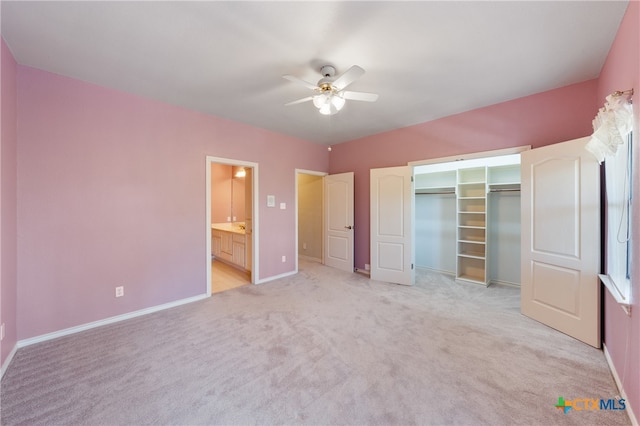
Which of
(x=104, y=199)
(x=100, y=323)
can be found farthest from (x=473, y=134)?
(x=100, y=323)

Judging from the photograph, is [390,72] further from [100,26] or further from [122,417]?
[122,417]

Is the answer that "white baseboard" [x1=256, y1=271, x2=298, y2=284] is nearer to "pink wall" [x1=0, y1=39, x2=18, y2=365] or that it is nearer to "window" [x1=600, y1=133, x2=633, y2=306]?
"pink wall" [x1=0, y1=39, x2=18, y2=365]

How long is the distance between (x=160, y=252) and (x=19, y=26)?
7.60 feet

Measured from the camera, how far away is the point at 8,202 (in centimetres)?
202

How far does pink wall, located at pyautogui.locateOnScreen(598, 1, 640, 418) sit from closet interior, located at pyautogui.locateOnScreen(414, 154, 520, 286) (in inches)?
74.9

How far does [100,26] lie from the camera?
1768 mm

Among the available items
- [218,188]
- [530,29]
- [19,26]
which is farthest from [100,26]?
[218,188]

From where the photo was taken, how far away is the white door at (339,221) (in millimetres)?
4785

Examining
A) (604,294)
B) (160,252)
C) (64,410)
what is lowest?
(64,410)

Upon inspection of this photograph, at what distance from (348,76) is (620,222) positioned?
233 cm

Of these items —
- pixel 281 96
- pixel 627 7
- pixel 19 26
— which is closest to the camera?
pixel 627 7

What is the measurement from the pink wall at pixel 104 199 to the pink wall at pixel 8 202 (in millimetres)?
100

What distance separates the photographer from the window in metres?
1.62

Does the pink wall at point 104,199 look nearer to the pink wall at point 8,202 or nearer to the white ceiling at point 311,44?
the pink wall at point 8,202
